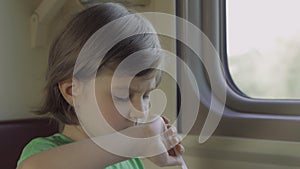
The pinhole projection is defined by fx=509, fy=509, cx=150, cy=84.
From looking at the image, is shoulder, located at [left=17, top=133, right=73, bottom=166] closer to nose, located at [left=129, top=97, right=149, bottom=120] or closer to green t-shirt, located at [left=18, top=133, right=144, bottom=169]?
green t-shirt, located at [left=18, top=133, right=144, bottom=169]

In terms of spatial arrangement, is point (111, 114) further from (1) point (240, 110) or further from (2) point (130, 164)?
(1) point (240, 110)

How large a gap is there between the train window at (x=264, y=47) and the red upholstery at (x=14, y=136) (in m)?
0.50

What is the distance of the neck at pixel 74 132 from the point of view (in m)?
0.86

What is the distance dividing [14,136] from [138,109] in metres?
0.64

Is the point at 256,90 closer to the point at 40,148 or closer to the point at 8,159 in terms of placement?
the point at 40,148

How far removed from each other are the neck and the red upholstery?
42cm

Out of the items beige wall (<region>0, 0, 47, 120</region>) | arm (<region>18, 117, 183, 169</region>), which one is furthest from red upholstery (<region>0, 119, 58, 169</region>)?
arm (<region>18, 117, 183, 169</region>)

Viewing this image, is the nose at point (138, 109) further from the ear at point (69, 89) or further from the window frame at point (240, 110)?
the window frame at point (240, 110)

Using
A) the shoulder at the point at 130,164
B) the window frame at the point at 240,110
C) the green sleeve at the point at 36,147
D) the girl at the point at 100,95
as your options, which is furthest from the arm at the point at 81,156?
the window frame at the point at 240,110

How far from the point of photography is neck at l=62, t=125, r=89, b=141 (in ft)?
2.81

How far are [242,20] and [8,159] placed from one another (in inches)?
26.7

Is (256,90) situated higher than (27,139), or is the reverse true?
(256,90)

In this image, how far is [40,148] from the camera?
2.69 feet

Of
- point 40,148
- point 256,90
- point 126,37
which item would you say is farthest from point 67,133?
point 256,90
